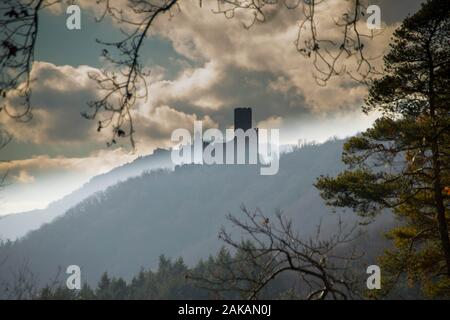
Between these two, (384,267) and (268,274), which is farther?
(384,267)

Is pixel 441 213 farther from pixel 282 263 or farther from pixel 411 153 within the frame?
pixel 282 263

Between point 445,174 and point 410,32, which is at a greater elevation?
point 410,32

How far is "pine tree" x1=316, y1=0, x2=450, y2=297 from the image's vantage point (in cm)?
958

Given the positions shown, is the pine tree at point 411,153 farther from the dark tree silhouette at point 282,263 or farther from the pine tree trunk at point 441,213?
the dark tree silhouette at point 282,263

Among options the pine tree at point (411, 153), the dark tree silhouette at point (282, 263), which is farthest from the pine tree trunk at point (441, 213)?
the dark tree silhouette at point (282, 263)

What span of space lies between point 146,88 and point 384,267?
10.8 meters

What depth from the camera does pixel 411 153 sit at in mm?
9883

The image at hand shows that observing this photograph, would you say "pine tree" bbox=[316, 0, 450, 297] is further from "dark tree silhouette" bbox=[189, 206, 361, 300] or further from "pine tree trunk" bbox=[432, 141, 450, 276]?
"dark tree silhouette" bbox=[189, 206, 361, 300]

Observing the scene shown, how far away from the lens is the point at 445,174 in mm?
10617

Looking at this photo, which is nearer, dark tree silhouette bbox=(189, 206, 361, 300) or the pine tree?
dark tree silhouette bbox=(189, 206, 361, 300)

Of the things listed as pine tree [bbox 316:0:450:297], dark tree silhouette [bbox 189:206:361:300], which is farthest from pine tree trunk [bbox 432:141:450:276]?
dark tree silhouette [bbox 189:206:361:300]

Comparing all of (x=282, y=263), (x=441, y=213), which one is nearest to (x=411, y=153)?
(x=441, y=213)
